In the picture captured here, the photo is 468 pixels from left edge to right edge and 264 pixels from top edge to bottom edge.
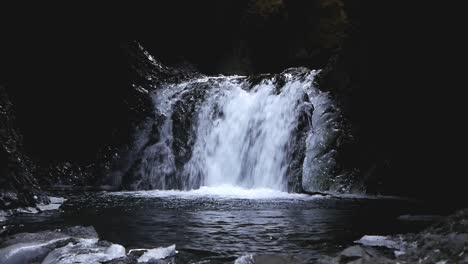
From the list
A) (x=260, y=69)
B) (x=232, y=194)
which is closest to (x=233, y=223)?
(x=232, y=194)

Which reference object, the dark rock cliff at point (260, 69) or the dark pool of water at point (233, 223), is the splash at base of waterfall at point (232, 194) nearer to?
the dark pool of water at point (233, 223)

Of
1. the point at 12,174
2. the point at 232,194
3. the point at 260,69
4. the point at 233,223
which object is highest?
the point at 260,69

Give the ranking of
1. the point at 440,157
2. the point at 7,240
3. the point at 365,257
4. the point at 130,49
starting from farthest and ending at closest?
the point at 130,49
the point at 440,157
the point at 7,240
the point at 365,257

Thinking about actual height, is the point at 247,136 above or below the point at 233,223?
above

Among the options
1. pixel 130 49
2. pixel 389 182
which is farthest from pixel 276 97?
pixel 130 49

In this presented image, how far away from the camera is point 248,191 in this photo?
10.7m

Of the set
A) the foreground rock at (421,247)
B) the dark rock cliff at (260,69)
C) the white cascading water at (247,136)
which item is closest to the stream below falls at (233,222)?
the foreground rock at (421,247)

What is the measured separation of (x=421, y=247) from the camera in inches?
152

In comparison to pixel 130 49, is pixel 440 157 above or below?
below

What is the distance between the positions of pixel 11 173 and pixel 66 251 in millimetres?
3618

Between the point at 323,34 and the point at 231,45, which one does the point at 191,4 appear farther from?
the point at 323,34

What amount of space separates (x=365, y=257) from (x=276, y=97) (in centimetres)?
933

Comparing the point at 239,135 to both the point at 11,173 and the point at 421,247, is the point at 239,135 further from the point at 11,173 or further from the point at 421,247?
the point at 421,247

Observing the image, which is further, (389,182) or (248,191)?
(248,191)
